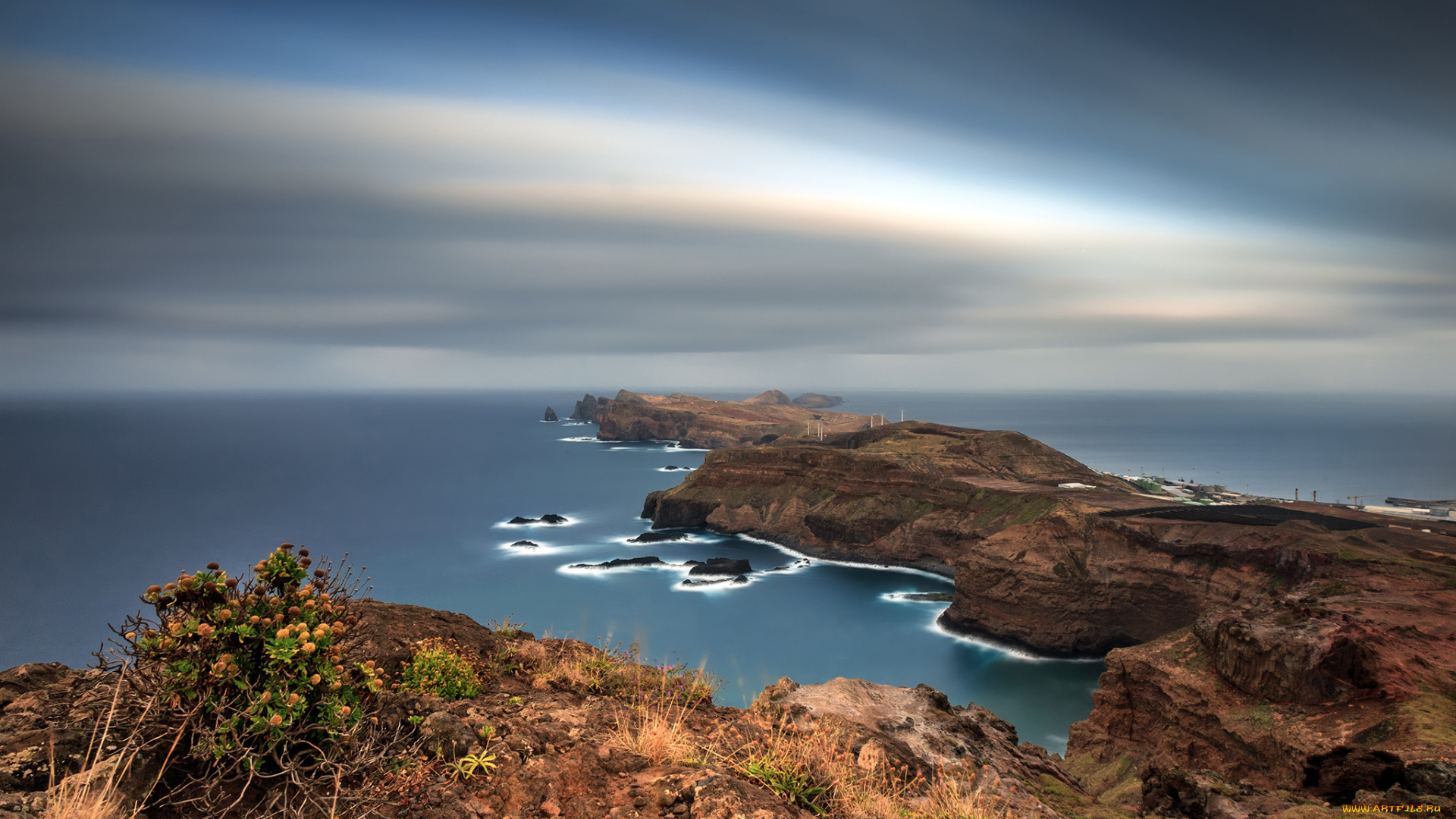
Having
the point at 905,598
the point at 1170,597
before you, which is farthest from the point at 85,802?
the point at 905,598

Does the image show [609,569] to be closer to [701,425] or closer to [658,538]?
[658,538]

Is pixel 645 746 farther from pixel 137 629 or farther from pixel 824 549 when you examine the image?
pixel 824 549

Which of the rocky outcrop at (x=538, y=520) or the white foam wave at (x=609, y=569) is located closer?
the white foam wave at (x=609, y=569)

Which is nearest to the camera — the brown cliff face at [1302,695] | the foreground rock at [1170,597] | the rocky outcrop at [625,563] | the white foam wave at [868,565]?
the brown cliff face at [1302,695]

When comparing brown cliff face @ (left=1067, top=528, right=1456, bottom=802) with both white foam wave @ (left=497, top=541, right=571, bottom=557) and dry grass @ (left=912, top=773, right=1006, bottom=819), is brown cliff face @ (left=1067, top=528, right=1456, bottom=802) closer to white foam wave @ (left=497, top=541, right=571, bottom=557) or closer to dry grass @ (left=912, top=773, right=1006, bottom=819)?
dry grass @ (left=912, top=773, right=1006, bottom=819)

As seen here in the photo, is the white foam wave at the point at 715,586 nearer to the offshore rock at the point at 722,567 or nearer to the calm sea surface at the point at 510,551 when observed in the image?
the calm sea surface at the point at 510,551

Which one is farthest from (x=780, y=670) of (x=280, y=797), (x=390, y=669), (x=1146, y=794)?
(x=280, y=797)

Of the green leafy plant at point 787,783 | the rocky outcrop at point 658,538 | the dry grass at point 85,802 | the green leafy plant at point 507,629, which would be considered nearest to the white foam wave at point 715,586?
the rocky outcrop at point 658,538
